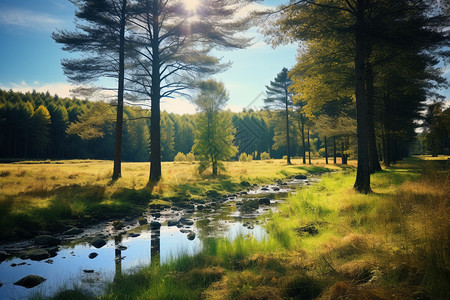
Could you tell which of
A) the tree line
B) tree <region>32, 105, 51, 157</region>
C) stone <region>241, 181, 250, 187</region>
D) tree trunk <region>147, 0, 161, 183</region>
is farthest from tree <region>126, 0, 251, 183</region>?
tree <region>32, 105, 51, 157</region>

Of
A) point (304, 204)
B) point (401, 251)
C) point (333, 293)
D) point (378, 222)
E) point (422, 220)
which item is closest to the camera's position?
point (333, 293)

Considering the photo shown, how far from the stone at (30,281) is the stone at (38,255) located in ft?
4.25

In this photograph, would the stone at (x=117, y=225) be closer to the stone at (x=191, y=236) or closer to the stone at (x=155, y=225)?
the stone at (x=155, y=225)

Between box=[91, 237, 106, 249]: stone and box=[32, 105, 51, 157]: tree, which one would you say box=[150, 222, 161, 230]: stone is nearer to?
box=[91, 237, 106, 249]: stone

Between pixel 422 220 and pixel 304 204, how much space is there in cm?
548

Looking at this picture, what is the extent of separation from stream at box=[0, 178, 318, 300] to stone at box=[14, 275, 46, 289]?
0.29ft

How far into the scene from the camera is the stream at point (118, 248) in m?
4.88

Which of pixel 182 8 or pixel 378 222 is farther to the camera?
pixel 182 8

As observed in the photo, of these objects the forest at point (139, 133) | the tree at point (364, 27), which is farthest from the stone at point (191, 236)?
the forest at point (139, 133)

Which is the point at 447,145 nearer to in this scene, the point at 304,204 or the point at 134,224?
the point at 304,204

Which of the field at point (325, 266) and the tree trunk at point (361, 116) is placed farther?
the tree trunk at point (361, 116)

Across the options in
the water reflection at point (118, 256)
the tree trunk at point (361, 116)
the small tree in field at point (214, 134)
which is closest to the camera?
the water reflection at point (118, 256)

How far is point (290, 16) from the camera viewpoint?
10.5 m

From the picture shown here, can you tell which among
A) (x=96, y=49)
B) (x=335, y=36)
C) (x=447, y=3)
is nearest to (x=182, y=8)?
(x=96, y=49)
